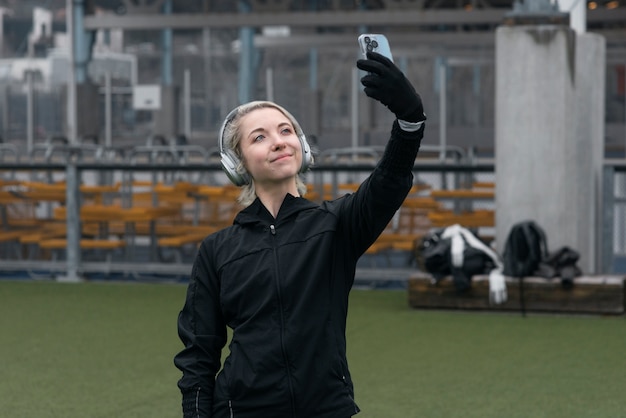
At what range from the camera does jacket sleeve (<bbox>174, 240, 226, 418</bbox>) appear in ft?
11.5

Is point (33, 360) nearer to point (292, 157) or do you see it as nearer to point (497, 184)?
point (497, 184)

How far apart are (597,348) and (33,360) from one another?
3.99 m

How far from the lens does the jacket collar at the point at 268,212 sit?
11.5 feet

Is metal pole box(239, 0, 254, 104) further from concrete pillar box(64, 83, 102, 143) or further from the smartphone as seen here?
the smartphone

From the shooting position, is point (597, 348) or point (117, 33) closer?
point (597, 348)

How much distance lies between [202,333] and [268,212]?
385mm

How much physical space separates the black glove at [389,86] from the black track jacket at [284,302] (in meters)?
0.09

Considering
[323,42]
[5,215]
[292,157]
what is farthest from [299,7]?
[292,157]

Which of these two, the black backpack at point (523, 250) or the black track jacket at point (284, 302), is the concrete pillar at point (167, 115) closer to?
the black backpack at point (523, 250)

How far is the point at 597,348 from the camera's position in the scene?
9211 mm

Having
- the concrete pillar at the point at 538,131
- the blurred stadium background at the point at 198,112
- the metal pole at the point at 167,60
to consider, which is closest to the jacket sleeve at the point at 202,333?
the concrete pillar at the point at 538,131

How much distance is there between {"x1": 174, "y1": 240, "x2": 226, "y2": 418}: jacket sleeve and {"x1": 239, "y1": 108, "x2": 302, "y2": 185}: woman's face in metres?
0.28

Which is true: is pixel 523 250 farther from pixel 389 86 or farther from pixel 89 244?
pixel 389 86

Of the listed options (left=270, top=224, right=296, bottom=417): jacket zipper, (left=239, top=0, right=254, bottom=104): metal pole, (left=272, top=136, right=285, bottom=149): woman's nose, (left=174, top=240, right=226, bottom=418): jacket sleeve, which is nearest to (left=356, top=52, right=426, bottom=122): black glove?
(left=272, top=136, right=285, bottom=149): woman's nose
